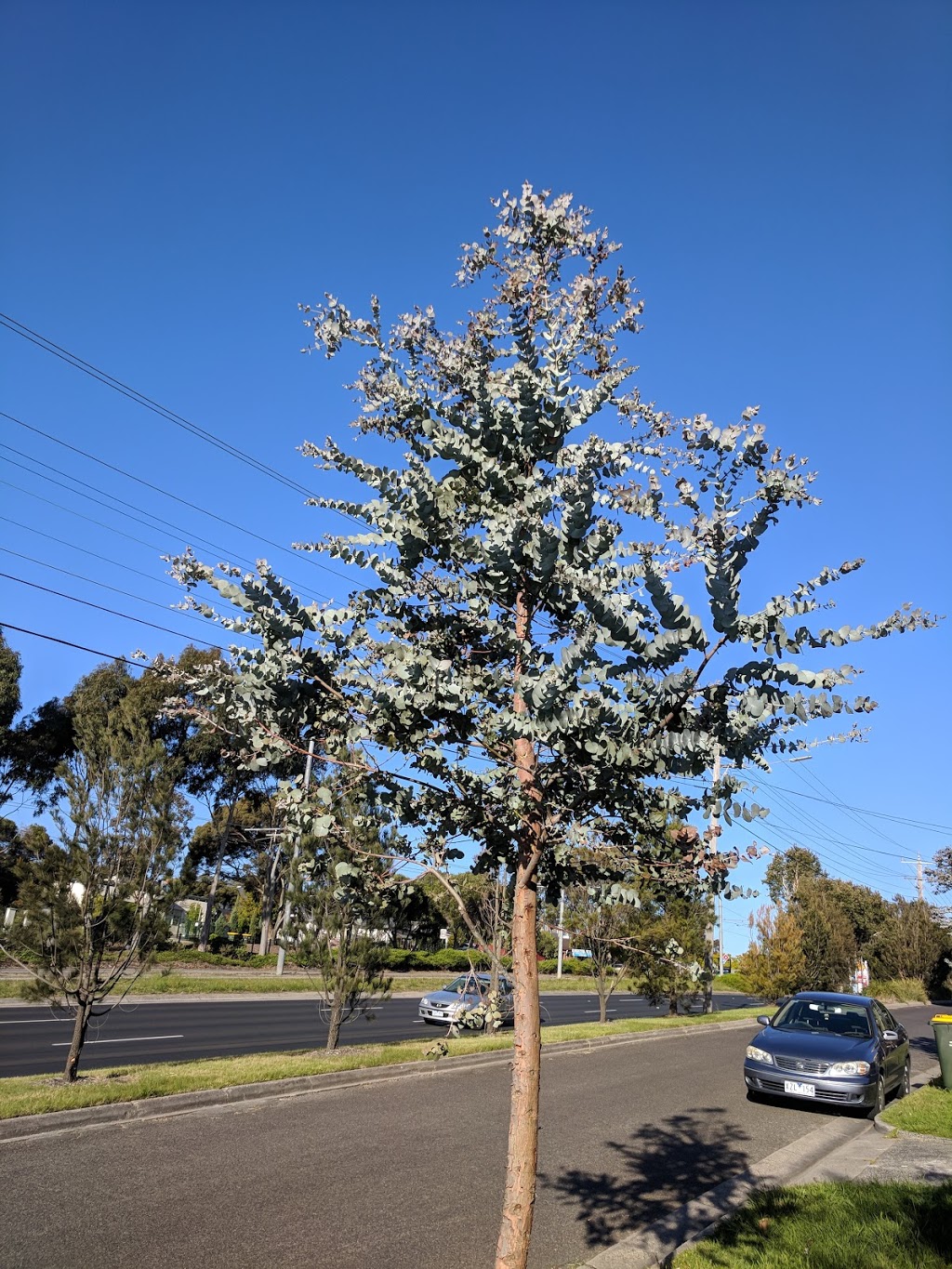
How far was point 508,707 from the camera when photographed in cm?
365

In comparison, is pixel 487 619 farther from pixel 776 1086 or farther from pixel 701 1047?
pixel 701 1047

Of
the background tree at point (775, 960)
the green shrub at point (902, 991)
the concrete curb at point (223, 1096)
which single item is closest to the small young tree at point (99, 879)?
the concrete curb at point (223, 1096)

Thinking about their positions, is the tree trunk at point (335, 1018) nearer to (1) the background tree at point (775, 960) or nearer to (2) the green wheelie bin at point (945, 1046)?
(2) the green wheelie bin at point (945, 1046)

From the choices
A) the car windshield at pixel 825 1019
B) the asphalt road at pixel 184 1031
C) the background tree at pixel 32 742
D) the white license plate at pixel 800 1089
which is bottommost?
the asphalt road at pixel 184 1031

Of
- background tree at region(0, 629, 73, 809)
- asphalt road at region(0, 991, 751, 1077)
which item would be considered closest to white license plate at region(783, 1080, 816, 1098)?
asphalt road at region(0, 991, 751, 1077)

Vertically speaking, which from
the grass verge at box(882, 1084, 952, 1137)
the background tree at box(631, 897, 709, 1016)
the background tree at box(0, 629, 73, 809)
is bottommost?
the grass verge at box(882, 1084, 952, 1137)

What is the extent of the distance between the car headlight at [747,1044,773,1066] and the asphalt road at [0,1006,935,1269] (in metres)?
0.61

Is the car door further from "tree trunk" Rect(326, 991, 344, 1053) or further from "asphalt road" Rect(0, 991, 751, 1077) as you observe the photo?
"tree trunk" Rect(326, 991, 344, 1053)

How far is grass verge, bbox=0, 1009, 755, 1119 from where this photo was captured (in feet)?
28.8

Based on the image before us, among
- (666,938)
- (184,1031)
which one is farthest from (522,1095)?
(666,938)

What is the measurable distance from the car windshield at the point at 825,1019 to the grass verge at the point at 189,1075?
457 centimetres

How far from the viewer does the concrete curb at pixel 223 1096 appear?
8078mm

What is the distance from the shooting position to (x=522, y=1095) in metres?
3.29

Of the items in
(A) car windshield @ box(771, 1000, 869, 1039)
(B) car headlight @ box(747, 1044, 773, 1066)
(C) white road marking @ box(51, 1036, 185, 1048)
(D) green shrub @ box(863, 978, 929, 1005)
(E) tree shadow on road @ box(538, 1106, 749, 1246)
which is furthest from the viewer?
(D) green shrub @ box(863, 978, 929, 1005)
